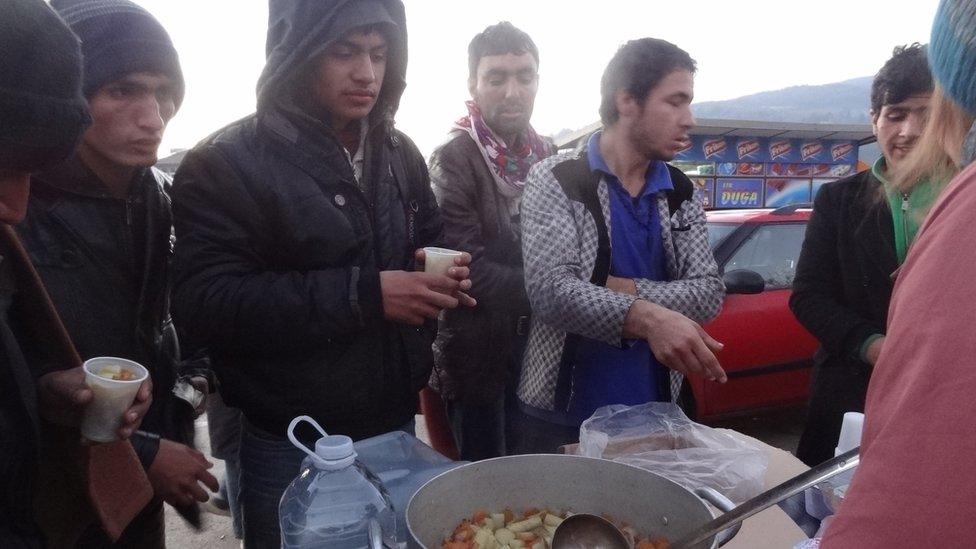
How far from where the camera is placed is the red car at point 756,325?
4.38 m

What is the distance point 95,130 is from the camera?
159 centimetres

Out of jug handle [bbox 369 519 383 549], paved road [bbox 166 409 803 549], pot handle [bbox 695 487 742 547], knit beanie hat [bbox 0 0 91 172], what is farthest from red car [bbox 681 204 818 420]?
knit beanie hat [bbox 0 0 91 172]

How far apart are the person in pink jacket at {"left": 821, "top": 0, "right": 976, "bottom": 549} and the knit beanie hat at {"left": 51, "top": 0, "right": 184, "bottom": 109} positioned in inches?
68.3

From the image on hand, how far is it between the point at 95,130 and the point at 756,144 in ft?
64.9

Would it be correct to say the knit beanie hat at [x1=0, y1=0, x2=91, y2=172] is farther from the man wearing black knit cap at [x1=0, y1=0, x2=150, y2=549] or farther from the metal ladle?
the metal ladle

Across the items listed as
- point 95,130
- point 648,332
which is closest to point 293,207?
point 95,130

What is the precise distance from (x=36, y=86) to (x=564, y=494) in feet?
3.66

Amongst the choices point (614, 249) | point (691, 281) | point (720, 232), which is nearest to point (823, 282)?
point (691, 281)

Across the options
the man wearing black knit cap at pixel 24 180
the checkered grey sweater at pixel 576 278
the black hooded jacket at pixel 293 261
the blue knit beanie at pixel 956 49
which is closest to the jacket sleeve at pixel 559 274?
the checkered grey sweater at pixel 576 278

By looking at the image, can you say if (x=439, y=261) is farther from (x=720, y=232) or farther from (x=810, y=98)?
(x=810, y=98)

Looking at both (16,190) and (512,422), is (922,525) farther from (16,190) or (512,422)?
(512,422)

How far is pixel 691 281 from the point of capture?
6.36 ft

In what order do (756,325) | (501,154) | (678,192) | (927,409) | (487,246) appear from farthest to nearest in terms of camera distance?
(756,325) < (501,154) < (487,246) < (678,192) < (927,409)

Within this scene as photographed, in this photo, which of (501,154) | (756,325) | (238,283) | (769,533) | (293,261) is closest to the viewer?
(769,533)
